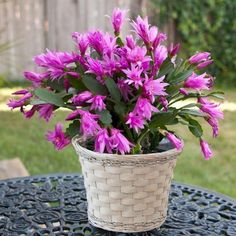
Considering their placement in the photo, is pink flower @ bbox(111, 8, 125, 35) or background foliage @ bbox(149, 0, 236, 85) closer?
pink flower @ bbox(111, 8, 125, 35)

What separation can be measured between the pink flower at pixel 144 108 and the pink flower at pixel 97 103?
7 cm

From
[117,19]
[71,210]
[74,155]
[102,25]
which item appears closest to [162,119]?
[117,19]

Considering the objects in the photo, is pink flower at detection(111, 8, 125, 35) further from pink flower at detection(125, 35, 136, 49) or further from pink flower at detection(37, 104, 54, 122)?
pink flower at detection(37, 104, 54, 122)

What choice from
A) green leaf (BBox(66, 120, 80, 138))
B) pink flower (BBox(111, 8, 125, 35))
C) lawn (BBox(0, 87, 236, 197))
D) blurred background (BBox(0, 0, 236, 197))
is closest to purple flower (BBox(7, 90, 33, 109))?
green leaf (BBox(66, 120, 80, 138))

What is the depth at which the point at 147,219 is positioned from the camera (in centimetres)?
119

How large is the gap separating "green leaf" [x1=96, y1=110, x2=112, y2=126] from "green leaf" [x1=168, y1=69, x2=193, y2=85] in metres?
0.16

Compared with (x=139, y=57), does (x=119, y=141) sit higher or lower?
lower

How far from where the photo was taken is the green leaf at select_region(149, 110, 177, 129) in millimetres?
1097

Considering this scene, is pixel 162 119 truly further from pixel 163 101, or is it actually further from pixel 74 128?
pixel 74 128

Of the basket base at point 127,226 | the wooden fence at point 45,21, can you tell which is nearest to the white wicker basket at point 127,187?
the basket base at point 127,226

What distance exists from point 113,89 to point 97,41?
11 cm

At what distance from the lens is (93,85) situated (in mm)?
1095

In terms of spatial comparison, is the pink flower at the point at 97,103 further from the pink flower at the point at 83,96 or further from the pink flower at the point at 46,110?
the pink flower at the point at 46,110

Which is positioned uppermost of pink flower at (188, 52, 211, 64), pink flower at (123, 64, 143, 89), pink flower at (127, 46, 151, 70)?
pink flower at (127, 46, 151, 70)
